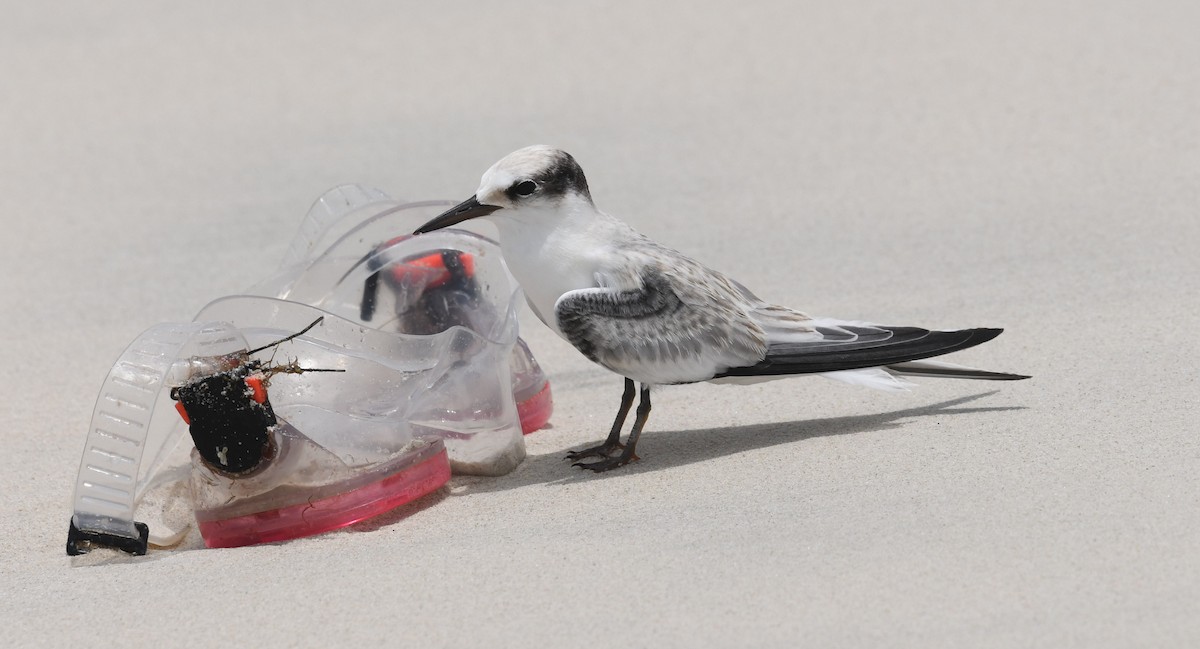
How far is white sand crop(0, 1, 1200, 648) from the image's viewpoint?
315 centimetres

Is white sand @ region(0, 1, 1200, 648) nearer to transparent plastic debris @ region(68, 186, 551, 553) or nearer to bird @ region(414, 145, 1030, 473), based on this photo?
transparent plastic debris @ region(68, 186, 551, 553)

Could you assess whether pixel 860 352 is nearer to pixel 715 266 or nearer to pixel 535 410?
pixel 535 410

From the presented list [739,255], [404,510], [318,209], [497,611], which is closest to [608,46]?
[739,255]

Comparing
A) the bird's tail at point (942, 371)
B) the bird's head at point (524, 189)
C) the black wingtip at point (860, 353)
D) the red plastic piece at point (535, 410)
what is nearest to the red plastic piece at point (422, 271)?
the red plastic piece at point (535, 410)

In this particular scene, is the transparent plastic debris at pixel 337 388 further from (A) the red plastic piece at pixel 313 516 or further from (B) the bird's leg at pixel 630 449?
(B) the bird's leg at pixel 630 449

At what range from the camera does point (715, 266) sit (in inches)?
240

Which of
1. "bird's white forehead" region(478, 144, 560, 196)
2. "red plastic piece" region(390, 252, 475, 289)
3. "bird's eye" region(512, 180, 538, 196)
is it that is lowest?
"red plastic piece" region(390, 252, 475, 289)

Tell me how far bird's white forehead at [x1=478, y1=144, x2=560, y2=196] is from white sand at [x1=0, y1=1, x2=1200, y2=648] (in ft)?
2.89

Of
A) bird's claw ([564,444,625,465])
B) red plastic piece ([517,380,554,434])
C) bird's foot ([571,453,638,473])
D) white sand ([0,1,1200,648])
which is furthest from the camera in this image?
red plastic piece ([517,380,554,434])

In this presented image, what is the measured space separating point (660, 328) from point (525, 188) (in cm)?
57

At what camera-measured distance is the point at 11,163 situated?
25.7 ft

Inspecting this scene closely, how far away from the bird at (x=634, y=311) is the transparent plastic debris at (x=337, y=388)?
355mm

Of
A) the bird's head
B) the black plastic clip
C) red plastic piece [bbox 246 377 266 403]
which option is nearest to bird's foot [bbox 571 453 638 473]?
the bird's head

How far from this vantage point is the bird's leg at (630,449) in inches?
164
